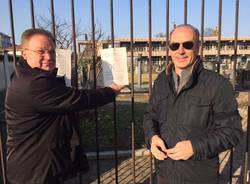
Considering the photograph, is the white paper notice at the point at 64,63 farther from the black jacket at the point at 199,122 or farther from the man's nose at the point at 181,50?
the man's nose at the point at 181,50

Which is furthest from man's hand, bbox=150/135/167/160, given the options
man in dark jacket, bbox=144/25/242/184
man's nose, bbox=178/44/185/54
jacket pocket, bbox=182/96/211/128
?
man's nose, bbox=178/44/185/54

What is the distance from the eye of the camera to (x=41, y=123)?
2.38 meters

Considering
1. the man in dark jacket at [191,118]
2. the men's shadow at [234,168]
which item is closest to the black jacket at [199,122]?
the man in dark jacket at [191,118]

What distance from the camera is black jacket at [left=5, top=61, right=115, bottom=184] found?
7.54 feet

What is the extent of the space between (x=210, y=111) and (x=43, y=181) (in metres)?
1.30

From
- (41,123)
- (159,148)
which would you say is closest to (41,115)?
(41,123)

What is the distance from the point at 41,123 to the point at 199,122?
111cm

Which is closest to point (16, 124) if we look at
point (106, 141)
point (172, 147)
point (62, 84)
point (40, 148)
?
point (40, 148)

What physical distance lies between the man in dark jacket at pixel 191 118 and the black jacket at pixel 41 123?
0.52m

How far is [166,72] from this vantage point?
2.55 metres

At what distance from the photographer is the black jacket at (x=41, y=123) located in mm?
2297

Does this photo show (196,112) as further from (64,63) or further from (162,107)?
(64,63)

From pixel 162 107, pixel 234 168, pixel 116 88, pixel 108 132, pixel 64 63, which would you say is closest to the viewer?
pixel 162 107

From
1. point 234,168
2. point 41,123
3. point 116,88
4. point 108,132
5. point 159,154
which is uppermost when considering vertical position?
point 116,88
